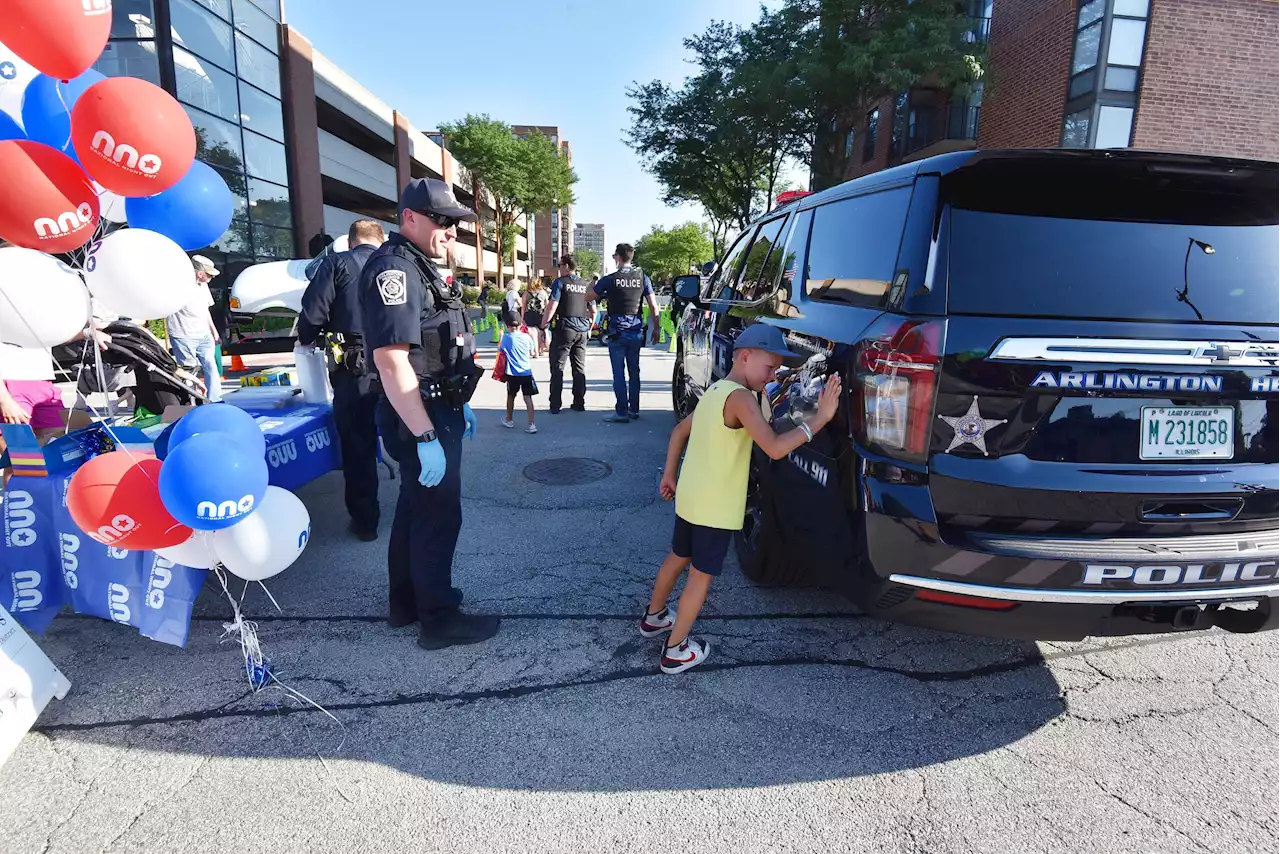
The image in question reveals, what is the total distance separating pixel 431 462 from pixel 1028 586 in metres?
2.16

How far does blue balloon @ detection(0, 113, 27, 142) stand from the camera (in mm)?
2605

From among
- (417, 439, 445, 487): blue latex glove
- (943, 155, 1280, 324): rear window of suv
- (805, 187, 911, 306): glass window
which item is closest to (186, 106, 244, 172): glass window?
(417, 439, 445, 487): blue latex glove

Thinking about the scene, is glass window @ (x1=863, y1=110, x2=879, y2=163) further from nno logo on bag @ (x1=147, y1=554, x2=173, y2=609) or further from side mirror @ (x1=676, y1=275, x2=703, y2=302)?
nno logo on bag @ (x1=147, y1=554, x2=173, y2=609)

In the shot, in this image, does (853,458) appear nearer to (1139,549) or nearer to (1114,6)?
(1139,549)

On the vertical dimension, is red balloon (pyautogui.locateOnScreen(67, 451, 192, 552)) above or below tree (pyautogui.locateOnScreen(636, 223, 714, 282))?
below

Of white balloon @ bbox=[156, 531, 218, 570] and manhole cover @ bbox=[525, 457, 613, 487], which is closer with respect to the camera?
white balloon @ bbox=[156, 531, 218, 570]

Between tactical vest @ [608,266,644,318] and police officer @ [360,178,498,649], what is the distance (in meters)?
4.68

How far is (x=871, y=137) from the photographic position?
81.7 ft

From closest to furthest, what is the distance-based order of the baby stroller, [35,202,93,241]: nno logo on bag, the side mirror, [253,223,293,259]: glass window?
[35,202,93,241]: nno logo on bag < the baby stroller < the side mirror < [253,223,293,259]: glass window

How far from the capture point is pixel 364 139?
125 feet

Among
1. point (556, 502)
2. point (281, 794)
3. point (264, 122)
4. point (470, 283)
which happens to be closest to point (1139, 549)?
point (281, 794)

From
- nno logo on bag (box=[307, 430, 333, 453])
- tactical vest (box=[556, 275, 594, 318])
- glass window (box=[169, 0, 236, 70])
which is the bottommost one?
nno logo on bag (box=[307, 430, 333, 453])

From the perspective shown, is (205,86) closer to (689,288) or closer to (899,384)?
(689,288)

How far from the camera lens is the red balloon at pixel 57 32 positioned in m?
2.22
